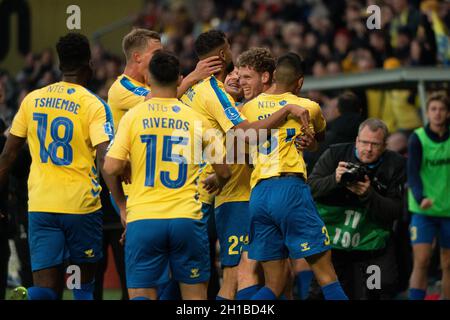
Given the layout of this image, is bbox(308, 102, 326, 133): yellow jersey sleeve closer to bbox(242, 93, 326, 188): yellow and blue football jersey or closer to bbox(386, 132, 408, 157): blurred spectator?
bbox(242, 93, 326, 188): yellow and blue football jersey

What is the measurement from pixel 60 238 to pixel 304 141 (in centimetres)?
210

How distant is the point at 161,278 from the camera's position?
7.89 metres

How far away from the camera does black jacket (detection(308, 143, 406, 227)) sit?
10227 mm

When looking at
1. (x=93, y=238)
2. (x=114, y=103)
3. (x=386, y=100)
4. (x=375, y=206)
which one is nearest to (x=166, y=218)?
(x=93, y=238)

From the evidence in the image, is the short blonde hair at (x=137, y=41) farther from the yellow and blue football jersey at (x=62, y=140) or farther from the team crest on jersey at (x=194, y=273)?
the team crest on jersey at (x=194, y=273)

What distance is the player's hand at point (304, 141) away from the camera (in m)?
8.92

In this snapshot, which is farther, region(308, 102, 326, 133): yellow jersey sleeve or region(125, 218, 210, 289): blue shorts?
region(308, 102, 326, 133): yellow jersey sleeve

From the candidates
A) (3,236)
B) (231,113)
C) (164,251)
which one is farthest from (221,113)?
(3,236)

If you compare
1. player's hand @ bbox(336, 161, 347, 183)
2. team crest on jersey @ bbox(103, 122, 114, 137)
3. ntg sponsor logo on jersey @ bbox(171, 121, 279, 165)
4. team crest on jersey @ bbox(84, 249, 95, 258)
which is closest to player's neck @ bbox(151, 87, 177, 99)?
ntg sponsor logo on jersey @ bbox(171, 121, 279, 165)

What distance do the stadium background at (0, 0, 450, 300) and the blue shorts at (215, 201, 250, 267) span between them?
2734mm

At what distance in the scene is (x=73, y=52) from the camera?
860 centimetres

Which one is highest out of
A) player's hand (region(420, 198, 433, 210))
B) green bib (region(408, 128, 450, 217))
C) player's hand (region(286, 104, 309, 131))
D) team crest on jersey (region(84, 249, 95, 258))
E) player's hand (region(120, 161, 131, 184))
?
player's hand (region(286, 104, 309, 131))

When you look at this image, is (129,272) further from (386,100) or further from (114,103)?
(386,100)
